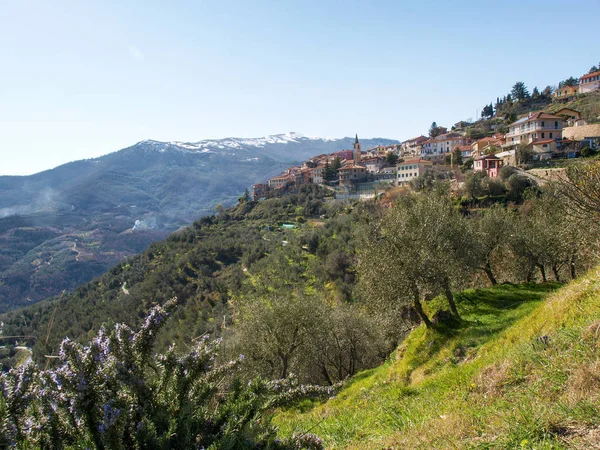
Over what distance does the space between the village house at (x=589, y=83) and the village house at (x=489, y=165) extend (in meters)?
65.7

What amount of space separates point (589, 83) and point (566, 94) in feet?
23.4

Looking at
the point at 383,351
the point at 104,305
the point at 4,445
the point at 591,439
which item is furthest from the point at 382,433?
the point at 104,305

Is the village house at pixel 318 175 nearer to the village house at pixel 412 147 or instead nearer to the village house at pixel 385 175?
the village house at pixel 385 175

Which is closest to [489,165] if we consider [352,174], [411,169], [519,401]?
[411,169]

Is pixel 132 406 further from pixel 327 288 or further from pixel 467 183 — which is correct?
pixel 467 183

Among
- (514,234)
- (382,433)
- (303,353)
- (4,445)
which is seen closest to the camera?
(4,445)

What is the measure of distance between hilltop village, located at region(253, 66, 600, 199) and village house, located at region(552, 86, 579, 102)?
0.30m

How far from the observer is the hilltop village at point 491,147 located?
223 feet

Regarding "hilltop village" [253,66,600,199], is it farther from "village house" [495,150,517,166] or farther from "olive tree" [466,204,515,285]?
"olive tree" [466,204,515,285]

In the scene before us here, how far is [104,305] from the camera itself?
80.7 meters

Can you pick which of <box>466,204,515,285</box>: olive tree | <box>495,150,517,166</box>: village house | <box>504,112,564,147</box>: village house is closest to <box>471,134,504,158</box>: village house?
<box>504,112,564,147</box>: village house

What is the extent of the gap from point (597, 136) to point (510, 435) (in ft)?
279

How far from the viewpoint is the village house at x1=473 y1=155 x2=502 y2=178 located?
211 feet

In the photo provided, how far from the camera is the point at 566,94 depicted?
114 metres
